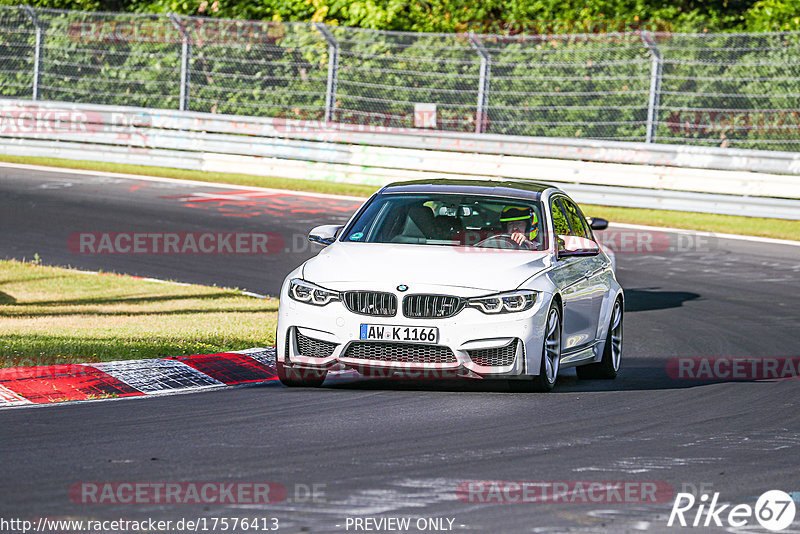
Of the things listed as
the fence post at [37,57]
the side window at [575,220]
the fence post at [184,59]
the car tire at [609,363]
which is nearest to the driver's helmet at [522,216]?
the side window at [575,220]

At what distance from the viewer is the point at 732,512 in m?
6.03

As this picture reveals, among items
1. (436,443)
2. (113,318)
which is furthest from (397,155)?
(436,443)

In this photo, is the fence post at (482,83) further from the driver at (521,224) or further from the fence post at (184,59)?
the driver at (521,224)

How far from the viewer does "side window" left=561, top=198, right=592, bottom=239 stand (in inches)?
439

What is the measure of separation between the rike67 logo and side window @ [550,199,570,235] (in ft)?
14.6

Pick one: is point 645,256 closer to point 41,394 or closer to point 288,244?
point 288,244


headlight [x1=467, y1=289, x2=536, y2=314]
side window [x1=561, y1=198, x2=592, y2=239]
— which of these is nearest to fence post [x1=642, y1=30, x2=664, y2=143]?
side window [x1=561, y1=198, x2=592, y2=239]

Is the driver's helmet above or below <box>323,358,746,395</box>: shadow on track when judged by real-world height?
above

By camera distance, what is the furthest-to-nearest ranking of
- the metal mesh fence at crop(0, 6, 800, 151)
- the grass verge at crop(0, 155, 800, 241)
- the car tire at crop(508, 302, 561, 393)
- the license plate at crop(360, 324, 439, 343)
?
1. the metal mesh fence at crop(0, 6, 800, 151)
2. the grass verge at crop(0, 155, 800, 241)
3. the car tire at crop(508, 302, 561, 393)
4. the license plate at crop(360, 324, 439, 343)

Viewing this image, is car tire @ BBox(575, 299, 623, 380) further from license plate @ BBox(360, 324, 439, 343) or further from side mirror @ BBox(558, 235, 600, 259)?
license plate @ BBox(360, 324, 439, 343)

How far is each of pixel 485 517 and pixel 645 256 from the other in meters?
13.4

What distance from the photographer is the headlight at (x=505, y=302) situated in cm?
899

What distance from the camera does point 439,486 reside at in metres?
6.35

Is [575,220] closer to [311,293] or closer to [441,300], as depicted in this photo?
[441,300]
